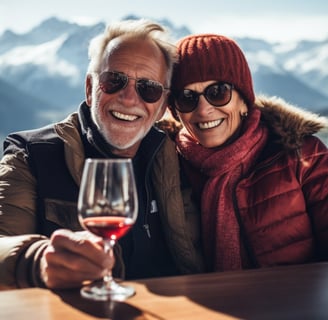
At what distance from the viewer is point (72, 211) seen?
1874 millimetres

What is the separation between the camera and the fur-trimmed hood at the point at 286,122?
2.10 metres

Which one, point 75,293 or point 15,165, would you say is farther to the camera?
point 15,165

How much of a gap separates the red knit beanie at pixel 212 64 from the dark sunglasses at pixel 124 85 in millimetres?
99

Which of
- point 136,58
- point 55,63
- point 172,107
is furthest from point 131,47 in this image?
point 55,63

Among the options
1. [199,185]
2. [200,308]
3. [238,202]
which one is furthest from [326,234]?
[200,308]

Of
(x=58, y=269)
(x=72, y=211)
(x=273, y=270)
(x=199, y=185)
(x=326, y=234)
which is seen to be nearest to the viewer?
(x=58, y=269)

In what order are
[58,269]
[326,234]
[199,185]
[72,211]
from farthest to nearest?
[199,185] → [326,234] → [72,211] → [58,269]

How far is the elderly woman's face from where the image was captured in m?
2.08

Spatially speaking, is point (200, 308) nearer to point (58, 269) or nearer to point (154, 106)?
point (58, 269)

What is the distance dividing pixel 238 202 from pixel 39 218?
627mm

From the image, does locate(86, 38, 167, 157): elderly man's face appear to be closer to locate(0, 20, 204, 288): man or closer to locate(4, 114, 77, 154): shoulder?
locate(0, 20, 204, 288): man

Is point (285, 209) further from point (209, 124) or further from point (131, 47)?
point (131, 47)

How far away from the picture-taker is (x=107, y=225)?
112 cm

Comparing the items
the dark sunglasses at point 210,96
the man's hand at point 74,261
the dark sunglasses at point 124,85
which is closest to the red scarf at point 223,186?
the dark sunglasses at point 210,96
